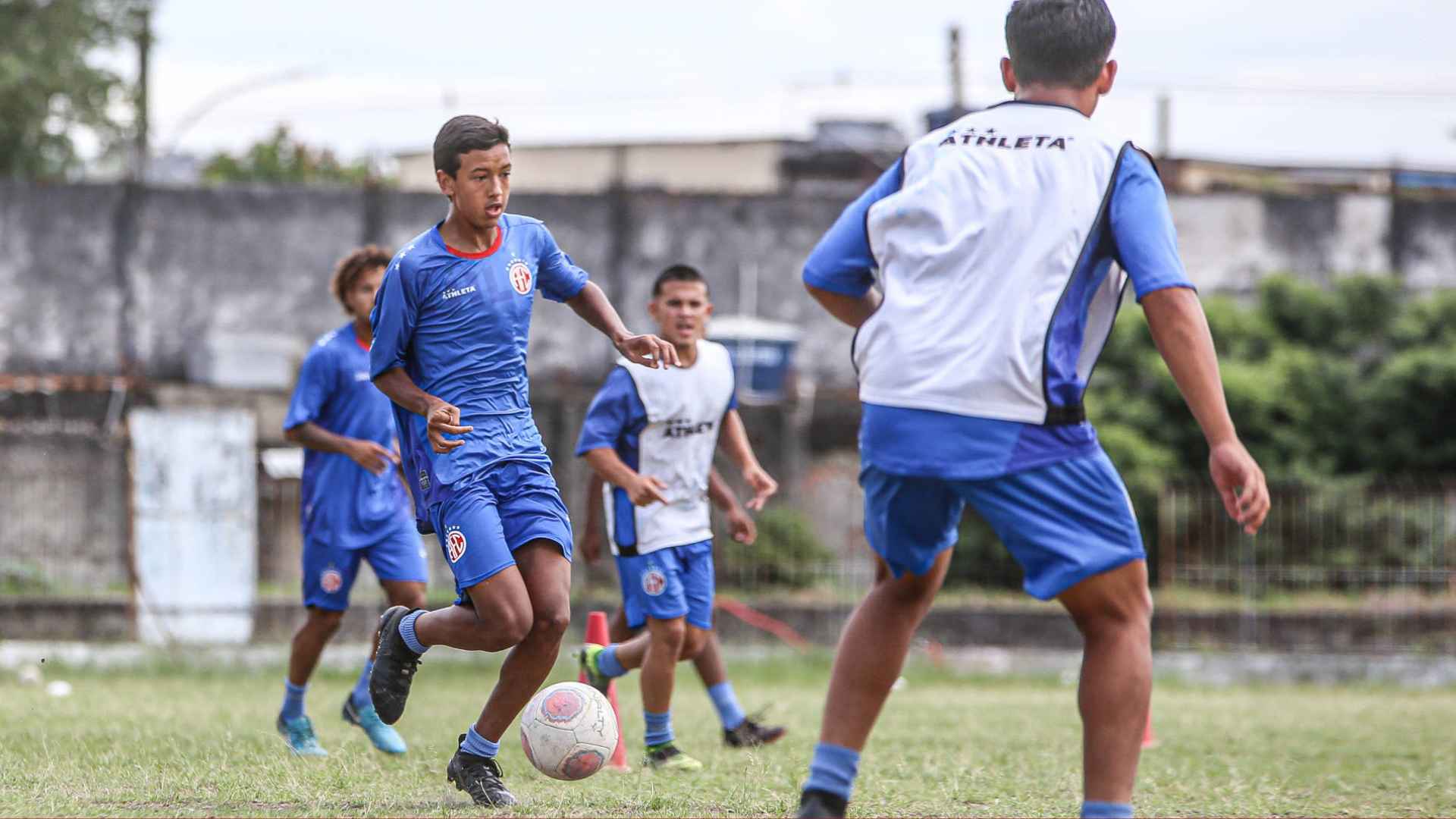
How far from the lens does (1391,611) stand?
55.3 ft

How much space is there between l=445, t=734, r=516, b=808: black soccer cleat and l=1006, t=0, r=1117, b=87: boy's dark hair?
2.82 m

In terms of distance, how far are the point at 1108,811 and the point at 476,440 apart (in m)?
2.57

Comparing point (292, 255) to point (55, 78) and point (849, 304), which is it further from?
point (849, 304)

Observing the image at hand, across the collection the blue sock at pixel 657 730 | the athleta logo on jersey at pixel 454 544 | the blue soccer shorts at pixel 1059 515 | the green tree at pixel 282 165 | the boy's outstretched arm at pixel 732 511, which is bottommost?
the blue sock at pixel 657 730

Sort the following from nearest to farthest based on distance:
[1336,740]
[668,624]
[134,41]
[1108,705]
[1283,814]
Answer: [1108,705] < [1283,814] < [668,624] < [1336,740] < [134,41]

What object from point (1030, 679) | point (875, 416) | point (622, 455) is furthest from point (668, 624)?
point (1030, 679)

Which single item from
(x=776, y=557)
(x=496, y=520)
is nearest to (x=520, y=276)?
(x=496, y=520)

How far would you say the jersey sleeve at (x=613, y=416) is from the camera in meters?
8.16

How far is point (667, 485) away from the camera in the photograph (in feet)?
27.3

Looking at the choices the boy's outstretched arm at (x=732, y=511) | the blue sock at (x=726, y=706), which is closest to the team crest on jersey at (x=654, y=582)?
the boy's outstretched arm at (x=732, y=511)

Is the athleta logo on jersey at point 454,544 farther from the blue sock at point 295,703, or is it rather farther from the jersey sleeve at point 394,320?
the blue sock at point 295,703

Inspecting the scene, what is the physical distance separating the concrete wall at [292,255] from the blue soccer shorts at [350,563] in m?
15.6

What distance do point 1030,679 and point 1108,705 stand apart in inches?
482

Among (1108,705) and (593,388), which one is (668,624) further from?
(593,388)
